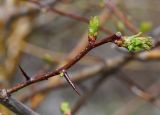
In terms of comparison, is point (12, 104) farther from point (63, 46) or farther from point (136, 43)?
point (63, 46)

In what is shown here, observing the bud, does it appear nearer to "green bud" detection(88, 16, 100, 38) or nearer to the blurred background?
"green bud" detection(88, 16, 100, 38)

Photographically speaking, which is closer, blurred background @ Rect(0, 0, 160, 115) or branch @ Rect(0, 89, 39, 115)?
branch @ Rect(0, 89, 39, 115)

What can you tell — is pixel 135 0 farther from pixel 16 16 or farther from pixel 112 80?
pixel 112 80

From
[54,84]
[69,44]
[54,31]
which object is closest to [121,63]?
[54,84]

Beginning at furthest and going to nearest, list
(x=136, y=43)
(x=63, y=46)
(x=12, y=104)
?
(x=63, y=46) < (x=12, y=104) < (x=136, y=43)

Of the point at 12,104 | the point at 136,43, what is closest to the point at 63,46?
the point at 12,104

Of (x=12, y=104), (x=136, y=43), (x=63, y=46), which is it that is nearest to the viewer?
(x=136, y=43)

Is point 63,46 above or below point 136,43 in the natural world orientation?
below

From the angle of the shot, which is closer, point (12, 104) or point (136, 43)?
point (136, 43)

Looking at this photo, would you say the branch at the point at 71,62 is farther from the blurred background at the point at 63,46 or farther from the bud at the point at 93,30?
the blurred background at the point at 63,46

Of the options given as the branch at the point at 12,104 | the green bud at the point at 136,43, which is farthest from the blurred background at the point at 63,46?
the green bud at the point at 136,43

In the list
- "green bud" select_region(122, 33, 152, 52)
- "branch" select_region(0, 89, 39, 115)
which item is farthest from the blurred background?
"green bud" select_region(122, 33, 152, 52)
